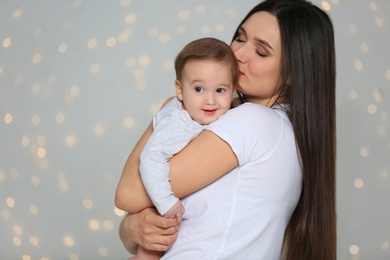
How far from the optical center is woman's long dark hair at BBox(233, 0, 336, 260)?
172cm

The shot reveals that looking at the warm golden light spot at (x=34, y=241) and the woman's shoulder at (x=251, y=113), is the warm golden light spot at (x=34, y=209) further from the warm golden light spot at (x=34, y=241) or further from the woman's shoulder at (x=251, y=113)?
the woman's shoulder at (x=251, y=113)

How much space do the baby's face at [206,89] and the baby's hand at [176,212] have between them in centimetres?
22

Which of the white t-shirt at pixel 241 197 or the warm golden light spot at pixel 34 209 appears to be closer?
the white t-shirt at pixel 241 197

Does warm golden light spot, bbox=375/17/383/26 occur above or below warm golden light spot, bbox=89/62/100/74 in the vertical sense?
above

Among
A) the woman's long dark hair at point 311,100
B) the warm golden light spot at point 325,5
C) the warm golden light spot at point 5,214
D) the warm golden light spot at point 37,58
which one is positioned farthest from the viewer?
the warm golden light spot at point 5,214

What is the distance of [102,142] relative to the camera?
262cm

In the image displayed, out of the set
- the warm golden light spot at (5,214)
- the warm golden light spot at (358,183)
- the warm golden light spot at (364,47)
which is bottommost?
the warm golden light spot at (5,214)

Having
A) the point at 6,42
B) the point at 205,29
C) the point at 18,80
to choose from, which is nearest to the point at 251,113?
the point at 205,29

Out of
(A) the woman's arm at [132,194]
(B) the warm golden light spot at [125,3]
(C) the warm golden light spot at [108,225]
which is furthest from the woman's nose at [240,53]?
(C) the warm golden light spot at [108,225]

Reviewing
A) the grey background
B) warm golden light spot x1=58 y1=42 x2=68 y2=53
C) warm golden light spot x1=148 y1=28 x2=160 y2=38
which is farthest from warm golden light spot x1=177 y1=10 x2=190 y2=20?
warm golden light spot x1=58 y1=42 x2=68 y2=53

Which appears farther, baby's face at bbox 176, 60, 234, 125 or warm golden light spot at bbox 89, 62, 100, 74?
warm golden light spot at bbox 89, 62, 100, 74

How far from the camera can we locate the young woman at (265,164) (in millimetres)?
1558

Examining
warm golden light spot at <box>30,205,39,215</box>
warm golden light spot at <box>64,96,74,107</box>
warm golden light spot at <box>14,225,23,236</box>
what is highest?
warm golden light spot at <box>64,96,74,107</box>

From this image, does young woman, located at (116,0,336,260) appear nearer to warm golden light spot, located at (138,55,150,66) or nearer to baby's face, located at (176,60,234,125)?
baby's face, located at (176,60,234,125)
